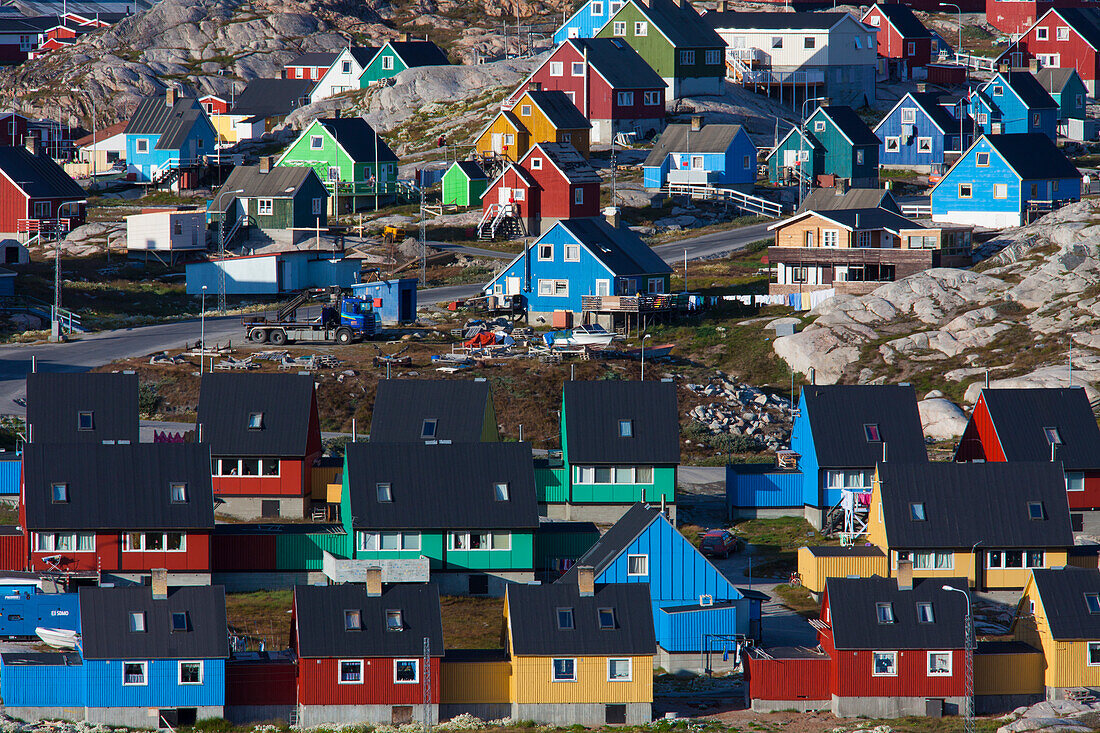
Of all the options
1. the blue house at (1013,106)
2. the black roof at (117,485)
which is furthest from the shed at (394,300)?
the blue house at (1013,106)

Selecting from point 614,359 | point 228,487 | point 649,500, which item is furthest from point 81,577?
point 614,359

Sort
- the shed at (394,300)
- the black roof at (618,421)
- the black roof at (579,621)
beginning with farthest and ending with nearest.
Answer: the shed at (394,300), the black roof at (618,421), the black roof at (579,621)

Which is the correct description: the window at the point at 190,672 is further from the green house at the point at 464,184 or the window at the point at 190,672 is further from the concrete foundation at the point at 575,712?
the green house at the point at 464,184

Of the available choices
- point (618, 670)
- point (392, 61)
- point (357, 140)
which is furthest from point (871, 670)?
point (392, 61)

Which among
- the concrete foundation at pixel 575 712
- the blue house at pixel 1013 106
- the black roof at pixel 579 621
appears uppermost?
the blue house at pixel 1013 106

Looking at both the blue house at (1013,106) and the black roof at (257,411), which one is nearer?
the black roof at (257,411)

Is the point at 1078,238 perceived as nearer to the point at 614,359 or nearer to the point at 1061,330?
the point at 1061,330
